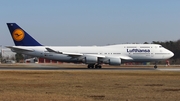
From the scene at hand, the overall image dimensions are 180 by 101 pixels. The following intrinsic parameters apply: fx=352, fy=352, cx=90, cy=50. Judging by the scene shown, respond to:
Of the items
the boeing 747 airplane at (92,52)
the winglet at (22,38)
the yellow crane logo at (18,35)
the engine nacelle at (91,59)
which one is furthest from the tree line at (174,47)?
the yellow crane logo at (18,35)

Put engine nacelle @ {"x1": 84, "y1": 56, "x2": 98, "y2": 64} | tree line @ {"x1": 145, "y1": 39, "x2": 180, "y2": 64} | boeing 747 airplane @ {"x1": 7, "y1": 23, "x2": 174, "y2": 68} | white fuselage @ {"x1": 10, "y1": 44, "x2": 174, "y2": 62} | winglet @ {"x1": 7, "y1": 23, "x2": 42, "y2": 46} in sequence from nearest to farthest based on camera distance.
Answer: engine nacelle @ {"x1": 84, "y1": 56, "x2": 98, "y2": 64}, boeing 747 airplane @ {"x1": 7, "y1": 23, "x2": 174, "y2": 68}, white fuselage @ {"x1": 10, "y1": 44, "x2": 174, "y2": 62}, winglet @ {"x1": 7, "y1": 23, "x2": 42, "y2": 46}, tree line @ {"x1": 145, "y1": 39, "x2": 180, "y2": 64}

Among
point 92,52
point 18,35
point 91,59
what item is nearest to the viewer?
point 91,59

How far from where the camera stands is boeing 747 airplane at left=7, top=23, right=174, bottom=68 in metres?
53.6

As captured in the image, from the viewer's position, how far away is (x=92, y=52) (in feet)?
179

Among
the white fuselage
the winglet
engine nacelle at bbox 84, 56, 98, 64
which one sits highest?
the winglet

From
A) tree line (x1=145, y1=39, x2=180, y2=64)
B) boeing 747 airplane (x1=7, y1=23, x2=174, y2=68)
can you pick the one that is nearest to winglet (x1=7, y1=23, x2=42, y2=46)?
boeing 747 airplane (x1=7, y1=23, x2=174, y2=68)

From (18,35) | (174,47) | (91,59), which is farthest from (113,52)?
(174,47)

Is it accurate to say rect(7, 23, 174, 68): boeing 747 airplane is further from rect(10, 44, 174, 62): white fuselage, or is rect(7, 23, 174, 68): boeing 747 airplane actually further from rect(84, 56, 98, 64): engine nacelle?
rect(84, 56, 98, 64): engine nacelle

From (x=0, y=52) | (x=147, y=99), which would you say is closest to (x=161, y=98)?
(x=147, y=99)

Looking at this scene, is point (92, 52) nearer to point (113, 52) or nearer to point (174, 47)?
point (113, 52)

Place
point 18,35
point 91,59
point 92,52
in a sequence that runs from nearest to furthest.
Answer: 1. point 91,59
2. point 92,52
3. point 18,35

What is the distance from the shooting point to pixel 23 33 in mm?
55719

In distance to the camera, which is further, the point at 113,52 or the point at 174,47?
the point at 174,47

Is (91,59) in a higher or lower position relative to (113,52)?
lower
